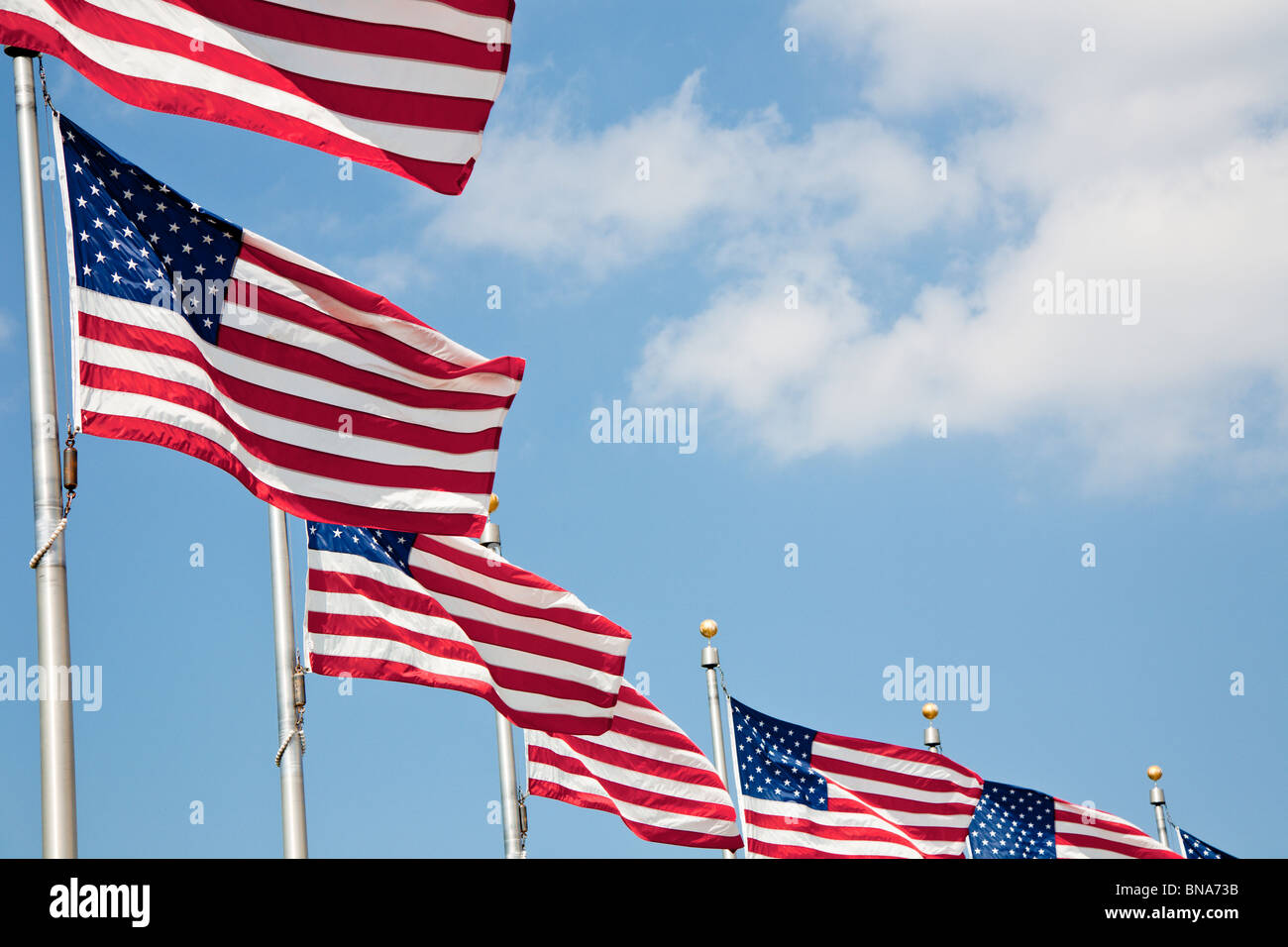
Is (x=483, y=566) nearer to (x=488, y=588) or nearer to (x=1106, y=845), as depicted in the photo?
(x=488, y=588)

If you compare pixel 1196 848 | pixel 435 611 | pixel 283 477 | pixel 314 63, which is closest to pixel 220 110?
pixel 314 63

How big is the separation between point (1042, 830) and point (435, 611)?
14633 millimetres

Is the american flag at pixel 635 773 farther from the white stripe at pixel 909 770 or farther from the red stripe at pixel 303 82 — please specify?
the red stripe at pixel 303 82

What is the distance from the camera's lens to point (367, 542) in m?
14.7

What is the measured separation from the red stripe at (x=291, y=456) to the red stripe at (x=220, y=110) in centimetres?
174

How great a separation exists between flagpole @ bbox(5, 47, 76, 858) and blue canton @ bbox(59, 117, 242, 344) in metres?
0.25

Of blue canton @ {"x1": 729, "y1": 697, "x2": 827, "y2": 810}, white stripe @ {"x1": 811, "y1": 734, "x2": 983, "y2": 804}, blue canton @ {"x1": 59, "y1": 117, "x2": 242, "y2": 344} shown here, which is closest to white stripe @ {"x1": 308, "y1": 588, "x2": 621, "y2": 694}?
blue canton @ {"x1": 59, "y1": 117, "x2": 242, "y2": 344}

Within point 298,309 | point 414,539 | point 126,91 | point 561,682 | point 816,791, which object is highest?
point 126,91

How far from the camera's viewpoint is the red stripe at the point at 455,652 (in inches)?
562

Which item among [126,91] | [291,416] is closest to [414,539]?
[291,416]
